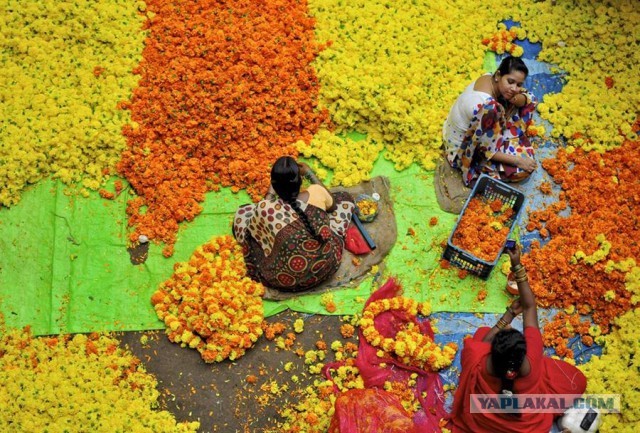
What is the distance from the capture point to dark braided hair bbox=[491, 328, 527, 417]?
4.07 m

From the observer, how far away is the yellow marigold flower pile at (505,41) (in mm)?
6070

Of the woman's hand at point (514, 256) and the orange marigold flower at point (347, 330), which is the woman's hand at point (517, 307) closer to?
the woman's hand at point (514, 256)

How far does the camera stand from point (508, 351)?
160 inches

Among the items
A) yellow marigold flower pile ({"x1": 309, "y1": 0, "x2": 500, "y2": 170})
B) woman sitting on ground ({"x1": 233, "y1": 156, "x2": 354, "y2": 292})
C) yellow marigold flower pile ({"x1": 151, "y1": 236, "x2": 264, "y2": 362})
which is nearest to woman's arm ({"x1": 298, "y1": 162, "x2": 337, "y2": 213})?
woman sitting on ground ({"x1": 233, "y1": 156, "x2": 354, "y2": 292})

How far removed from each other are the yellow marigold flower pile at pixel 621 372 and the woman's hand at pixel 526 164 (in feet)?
4.19

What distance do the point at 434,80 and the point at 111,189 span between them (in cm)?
275

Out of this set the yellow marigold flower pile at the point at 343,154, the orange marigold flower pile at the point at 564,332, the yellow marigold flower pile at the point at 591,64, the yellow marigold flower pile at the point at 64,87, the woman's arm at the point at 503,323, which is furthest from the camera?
the yellow marigold flower pile at the point at 591,64

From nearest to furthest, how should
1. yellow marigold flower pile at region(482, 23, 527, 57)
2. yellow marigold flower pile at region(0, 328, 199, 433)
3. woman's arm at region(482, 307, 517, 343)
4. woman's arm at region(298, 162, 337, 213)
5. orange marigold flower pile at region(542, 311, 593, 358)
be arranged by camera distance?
yellow marigold flower pile at region(0, 328, 199, 433)
woman's arm at region(482, 307, 517, 343)
orange marigold flower pile at region(542, 311, 593, 358)
woman's arm at region(298, 162, 337, 213)
yellow marigold flower pile at region(482, 23, 527, 57)

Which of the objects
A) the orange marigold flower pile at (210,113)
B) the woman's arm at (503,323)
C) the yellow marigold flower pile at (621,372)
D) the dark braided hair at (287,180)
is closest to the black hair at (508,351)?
the woman's arm at (503,323)

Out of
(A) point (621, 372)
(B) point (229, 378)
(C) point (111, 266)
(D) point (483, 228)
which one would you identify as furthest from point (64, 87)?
(A) point (621, 372)

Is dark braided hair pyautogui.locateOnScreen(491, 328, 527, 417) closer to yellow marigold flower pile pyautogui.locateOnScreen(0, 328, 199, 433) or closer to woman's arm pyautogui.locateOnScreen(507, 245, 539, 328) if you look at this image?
woman's arm pyautogui.locateOnScreen(507, 245, 539, 328)

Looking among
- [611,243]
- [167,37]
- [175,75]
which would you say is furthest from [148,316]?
[611,243]

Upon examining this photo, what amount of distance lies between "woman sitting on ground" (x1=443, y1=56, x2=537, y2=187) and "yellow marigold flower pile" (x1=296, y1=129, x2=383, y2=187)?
0.63m

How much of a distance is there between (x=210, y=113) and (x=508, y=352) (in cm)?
293
